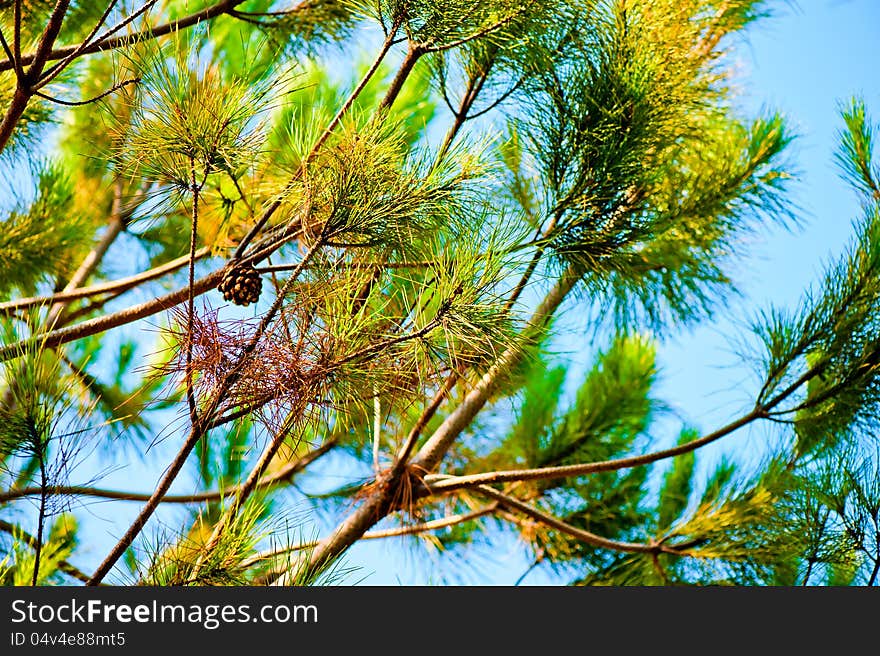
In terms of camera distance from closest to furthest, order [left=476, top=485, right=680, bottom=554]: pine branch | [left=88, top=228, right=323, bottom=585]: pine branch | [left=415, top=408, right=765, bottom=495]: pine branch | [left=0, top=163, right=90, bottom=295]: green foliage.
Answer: [left=88, top=228, right=323, bottom=585]: pine branch < [left=415, top=408, right=765, bottom=495]: pine branch < [left=476, top=485, right=680, bottom=554]: pine branch < [left=0, top=163, right=90, bottom=295]: green foliage

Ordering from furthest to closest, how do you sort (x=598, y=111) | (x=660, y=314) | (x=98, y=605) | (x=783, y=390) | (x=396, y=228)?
(x=660, y=314)
(x=783, y=390)
(x=598, y=111)
(x=396, y=228)
(x=98, y=605)

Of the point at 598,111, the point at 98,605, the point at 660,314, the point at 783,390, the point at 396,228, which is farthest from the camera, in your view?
the point at 660,314

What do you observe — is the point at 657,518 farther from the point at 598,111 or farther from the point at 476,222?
the point at 476,222

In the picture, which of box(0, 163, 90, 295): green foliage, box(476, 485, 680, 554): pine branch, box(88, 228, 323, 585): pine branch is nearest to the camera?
box(88, 228, 323, 585): pine branch

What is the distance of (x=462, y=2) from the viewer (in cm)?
91

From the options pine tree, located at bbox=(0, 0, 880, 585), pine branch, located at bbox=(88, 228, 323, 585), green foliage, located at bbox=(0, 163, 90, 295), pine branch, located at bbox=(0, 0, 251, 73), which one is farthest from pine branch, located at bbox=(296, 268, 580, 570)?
green foliage, located at bbox=(0, 163, 90, 295)

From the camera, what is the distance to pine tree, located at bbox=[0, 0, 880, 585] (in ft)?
2.64

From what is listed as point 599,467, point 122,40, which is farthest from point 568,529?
point 122,40

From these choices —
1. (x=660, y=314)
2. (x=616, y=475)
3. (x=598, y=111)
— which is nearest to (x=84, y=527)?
(x=616, y=475)

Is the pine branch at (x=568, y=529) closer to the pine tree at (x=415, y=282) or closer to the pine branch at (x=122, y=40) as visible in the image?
the pine tree at (x=415, y=282)

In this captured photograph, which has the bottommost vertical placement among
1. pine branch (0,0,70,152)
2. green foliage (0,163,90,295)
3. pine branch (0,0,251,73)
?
pine branch (0,0,70,152)

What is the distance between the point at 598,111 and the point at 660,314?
39 centimetres

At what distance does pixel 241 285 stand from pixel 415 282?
0.53 ft

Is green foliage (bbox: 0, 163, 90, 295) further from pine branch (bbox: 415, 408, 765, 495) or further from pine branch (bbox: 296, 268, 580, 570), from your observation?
pine branch (bbox: 415, 408, 765, 495)
